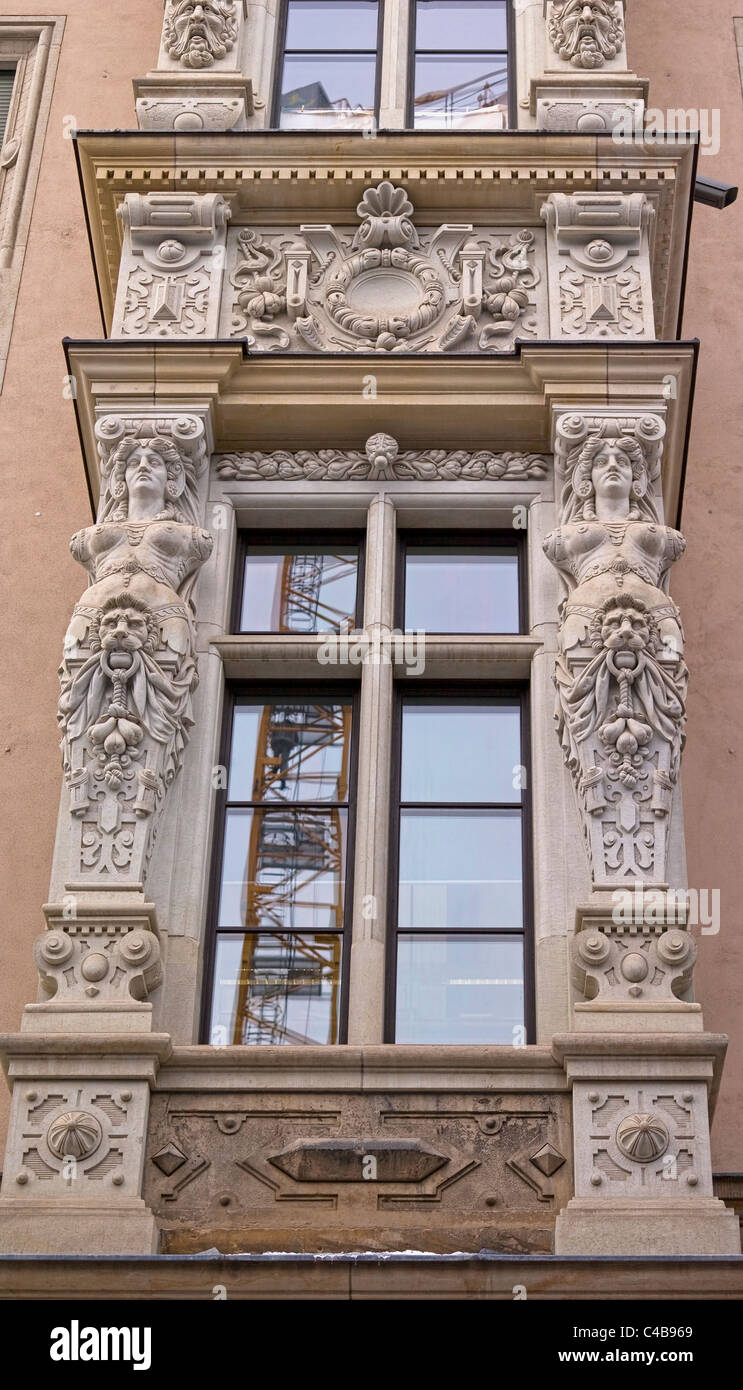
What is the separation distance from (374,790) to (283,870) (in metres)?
0.57

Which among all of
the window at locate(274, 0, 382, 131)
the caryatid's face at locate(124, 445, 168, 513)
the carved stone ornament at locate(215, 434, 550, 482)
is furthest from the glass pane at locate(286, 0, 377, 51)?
the caryatid's face at locate(124, 445, 168, 513)

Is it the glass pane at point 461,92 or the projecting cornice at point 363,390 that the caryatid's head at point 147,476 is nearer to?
the projecting cornice at point 363,390

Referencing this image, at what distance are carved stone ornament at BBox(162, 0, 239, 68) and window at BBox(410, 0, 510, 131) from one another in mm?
1147

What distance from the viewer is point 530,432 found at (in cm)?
1168

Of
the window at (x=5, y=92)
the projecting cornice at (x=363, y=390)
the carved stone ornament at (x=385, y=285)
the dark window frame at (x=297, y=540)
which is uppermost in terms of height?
the window at (x=5, y=92)

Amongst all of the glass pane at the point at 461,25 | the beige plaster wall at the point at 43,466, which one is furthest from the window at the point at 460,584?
the glass pane at the point at 461,25

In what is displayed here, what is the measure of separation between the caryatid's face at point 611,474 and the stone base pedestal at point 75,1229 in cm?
414

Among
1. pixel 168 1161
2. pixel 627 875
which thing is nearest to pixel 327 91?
pixel 627 875

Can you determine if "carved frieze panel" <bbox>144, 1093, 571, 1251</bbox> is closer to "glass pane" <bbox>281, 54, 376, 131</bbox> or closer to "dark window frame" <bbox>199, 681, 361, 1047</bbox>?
"dark window frame" <bbox>199, 681, 361, 1047</bbox>

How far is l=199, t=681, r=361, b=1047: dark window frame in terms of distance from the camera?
10109 mm

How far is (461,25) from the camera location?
13.9 m

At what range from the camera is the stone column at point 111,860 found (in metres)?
9.05
